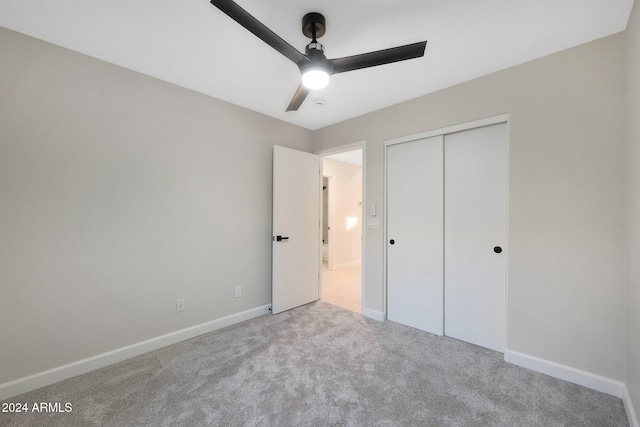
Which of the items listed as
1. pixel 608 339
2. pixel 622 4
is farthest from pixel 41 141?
pixel 608 339

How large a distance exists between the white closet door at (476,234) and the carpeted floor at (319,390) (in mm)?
236

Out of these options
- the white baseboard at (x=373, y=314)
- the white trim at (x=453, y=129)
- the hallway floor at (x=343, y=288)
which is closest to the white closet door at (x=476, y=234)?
the white trim at (x=453, y=129)

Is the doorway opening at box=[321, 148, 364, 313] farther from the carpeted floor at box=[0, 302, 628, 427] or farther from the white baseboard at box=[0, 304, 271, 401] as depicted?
the carpeted floor at box=[0, 302, 628, 427]

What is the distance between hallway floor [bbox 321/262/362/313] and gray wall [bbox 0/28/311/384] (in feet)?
4.50

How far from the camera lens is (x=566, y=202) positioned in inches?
75.3

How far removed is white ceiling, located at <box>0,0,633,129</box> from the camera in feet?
5.05

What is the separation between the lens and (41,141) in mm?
1840

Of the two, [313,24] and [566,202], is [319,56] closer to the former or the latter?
[313,24]

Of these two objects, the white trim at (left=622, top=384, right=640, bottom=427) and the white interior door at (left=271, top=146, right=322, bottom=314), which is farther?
the white interior door at (left=271, top=146, right=322, bottom=314)

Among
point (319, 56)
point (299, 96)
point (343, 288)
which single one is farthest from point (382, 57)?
point (343, 288)

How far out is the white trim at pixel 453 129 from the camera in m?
2.23

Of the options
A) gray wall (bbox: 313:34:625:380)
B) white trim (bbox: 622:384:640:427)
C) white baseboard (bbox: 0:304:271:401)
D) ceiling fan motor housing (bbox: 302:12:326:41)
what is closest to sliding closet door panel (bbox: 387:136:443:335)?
gray wall (bbox: 313:34:625:380)

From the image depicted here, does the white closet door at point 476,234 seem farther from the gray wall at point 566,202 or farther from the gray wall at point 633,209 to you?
the gray wall at point 633,209

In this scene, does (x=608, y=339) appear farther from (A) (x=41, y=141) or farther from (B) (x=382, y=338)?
(A) (x=41, y=141)
